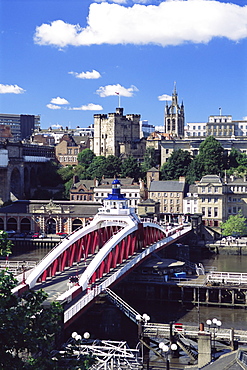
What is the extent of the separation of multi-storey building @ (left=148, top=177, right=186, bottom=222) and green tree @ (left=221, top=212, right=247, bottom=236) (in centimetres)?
936

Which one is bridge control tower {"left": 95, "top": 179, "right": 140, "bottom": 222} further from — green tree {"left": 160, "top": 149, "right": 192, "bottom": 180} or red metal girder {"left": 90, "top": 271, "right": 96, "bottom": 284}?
green tree {"left": 160, "top": 149, "right": 192, "bottom": 180}

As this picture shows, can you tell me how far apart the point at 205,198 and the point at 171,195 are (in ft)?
23.7

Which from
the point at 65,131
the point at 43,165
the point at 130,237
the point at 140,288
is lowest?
the point at 140,288

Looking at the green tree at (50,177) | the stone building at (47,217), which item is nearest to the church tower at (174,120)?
the green tree at (50,177)

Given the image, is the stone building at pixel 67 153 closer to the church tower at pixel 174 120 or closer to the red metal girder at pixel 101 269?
the church tower at pixel 174 120

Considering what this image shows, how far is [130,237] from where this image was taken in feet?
172

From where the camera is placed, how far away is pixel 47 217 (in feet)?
301

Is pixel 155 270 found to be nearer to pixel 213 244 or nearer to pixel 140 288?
pixel 140 288

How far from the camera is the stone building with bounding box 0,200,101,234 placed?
90875 millimetres

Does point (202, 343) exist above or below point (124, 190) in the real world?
below

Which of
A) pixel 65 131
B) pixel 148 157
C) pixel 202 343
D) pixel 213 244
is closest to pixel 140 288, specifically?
pixel 202 343

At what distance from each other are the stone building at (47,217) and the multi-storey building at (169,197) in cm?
1012

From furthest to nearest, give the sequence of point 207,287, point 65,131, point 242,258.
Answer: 1. point 65,131
2. point 242,258
3. point 207,287

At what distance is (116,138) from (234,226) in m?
57.6
